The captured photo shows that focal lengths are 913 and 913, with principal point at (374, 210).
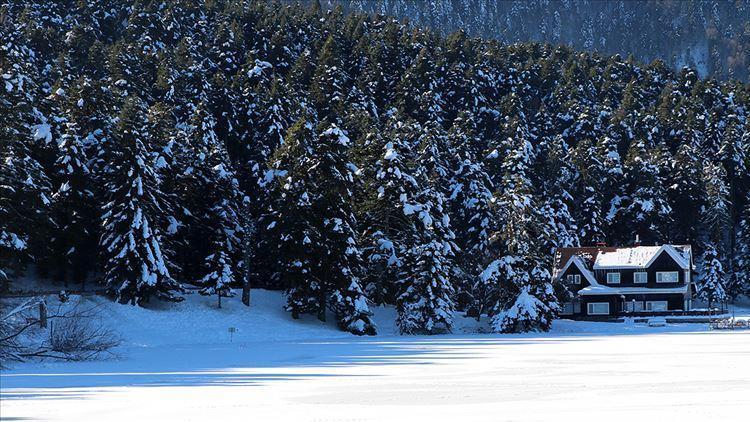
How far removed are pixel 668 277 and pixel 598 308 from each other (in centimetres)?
701

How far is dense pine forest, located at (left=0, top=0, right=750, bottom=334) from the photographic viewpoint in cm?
5825

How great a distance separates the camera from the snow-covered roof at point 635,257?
8344cm

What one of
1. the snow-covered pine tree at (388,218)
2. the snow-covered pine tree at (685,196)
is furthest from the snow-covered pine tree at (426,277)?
the snow-covered pine tree at (685,196)

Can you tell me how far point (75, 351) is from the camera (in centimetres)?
3812

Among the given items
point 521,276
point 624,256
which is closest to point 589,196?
point 624,256

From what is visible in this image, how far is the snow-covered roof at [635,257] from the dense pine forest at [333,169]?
3.95 meters

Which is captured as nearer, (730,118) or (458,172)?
(458,172)

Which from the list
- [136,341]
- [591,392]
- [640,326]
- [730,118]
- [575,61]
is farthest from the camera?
[575,61]

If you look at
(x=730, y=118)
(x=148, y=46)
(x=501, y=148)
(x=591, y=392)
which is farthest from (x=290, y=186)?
(x=730, y=118)

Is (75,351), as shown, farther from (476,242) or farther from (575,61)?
(575,61)

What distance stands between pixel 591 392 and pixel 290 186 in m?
37.0

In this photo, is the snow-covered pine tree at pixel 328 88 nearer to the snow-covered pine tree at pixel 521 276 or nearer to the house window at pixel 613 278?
the snow-covered pine tree at pixel 521 276

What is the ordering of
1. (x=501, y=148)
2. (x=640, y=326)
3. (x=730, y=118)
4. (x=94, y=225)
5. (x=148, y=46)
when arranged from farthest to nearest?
(x=730, y=118) < (x=148, y=46) < (x=501, y=148) < (x=640, y=326) < (x=94, y=225)

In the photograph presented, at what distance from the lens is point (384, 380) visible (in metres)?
29.6
